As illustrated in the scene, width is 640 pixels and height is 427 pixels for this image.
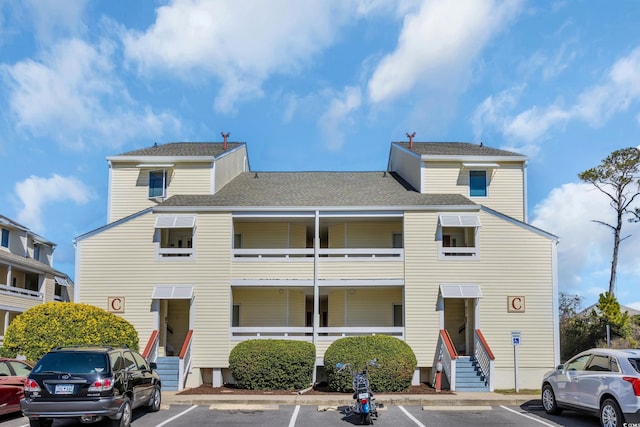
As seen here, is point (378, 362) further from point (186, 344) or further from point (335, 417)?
point (186, 344)

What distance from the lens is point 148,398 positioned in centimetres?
1577

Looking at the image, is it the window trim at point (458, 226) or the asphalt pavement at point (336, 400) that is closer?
the asphalt pavement at point (336, 400)

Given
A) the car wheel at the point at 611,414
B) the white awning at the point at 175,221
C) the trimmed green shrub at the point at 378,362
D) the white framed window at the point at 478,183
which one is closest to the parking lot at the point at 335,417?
the car wheel at the point at 611,414

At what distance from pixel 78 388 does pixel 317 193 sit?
15.5 metres

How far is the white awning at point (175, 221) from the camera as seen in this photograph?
955 inches

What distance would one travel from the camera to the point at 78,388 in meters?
12.7

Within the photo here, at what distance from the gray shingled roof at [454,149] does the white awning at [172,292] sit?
35.9ft

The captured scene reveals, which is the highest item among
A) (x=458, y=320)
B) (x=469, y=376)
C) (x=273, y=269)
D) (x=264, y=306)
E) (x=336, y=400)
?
(x=273, y=269)

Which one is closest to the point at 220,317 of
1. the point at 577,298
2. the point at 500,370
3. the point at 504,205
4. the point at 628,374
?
the point at 500,370

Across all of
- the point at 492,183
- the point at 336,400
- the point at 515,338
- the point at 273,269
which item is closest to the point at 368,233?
the point at 273,269

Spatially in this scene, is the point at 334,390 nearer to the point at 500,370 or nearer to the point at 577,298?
the point at 500,370

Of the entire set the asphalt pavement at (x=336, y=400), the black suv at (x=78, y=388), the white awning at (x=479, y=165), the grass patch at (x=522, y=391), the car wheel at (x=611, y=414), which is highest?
the white awning at (x=479, y=165)

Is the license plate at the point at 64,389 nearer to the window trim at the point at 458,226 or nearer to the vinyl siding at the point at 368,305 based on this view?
the vinyl siding at the point at 368,305

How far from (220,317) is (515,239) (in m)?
11.2
